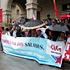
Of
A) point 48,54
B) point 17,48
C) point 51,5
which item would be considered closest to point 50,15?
point 51,5

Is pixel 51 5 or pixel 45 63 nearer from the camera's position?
pixel 45 63

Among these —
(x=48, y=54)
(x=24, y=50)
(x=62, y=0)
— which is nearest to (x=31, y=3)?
(x=62, y=0)

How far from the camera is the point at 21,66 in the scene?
764cm

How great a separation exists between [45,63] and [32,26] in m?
1.86

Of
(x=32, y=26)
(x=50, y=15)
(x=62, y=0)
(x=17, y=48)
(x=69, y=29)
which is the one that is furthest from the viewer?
(x=50, y=15)

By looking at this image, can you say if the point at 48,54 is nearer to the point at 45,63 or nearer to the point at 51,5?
the point at 45,63

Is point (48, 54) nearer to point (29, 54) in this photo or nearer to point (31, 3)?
point (29, 54)

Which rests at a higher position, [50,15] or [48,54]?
[50,15]

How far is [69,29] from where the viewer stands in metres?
7.54

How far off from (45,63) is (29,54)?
130 centimetres

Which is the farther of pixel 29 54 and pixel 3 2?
pixel 3 2

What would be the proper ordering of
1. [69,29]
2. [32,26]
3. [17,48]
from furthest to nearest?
[17,48], [32,26], [69,29]

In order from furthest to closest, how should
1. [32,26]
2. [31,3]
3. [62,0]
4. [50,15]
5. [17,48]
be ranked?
1. [50,15]
2. [62,0]
3. [31,3]
4. [17,48]
5. [32,26]

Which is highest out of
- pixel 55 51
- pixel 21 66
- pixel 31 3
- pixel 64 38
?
pixel 31 3
